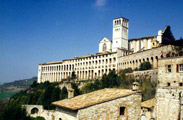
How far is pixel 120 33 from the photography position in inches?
3216

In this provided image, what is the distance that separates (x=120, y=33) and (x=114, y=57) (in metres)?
12.7

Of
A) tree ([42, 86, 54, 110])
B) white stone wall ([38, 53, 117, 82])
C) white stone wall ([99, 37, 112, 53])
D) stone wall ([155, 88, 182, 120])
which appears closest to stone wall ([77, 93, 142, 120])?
stone wall ([155, 88, 182, 120])

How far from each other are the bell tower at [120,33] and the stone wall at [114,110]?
63.0 meters

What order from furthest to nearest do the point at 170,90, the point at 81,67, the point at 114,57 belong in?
the point at 81,67 → the point at 114,57 → the point at 170,90

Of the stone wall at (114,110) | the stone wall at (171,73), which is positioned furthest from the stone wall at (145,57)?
the stone wall at (114,110)

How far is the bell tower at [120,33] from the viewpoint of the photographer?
81312mm

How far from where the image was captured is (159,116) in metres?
26.6

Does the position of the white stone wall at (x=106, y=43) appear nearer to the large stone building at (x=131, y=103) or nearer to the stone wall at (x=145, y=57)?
the stone wall at (x=145, y=57)

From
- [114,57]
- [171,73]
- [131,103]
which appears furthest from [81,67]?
[131,103]

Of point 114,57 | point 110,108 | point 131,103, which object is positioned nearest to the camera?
point 110,108

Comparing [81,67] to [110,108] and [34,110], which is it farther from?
[110,108]

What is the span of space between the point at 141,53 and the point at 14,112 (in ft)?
129

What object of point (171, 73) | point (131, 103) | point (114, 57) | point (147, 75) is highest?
point (114, 57)

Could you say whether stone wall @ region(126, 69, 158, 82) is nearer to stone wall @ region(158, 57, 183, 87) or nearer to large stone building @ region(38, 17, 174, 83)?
large stone building @ region(38, 17, 174, 83)
